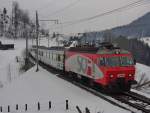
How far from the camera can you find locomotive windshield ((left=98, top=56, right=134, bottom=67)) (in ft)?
80.7

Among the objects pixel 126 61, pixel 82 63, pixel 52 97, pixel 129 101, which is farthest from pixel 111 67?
pixel 52 97

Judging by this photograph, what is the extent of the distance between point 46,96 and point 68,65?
7249 mm

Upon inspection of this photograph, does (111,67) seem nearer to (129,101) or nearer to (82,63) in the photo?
(129,101)

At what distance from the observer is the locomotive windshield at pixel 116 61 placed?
24.6 meters

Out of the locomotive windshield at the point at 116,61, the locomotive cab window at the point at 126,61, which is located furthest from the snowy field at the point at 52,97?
the locomotive cab window at the point at 126,61

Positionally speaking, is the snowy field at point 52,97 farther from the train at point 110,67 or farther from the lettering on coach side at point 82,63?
the lettering on coach side at point 82,63

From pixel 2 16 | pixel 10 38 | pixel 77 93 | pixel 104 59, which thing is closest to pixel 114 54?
pixel 104 59

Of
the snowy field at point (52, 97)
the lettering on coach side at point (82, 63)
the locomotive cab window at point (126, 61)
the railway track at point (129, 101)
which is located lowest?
the snowy field at point (52, 97)

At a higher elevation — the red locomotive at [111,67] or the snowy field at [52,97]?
the red locomotive at [111,67]

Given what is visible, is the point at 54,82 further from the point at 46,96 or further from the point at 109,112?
the point at 109,112

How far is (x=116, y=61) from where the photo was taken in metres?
24.9


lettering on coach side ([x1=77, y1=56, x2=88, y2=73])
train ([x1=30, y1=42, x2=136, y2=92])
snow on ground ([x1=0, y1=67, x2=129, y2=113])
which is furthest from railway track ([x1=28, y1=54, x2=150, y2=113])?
lettering on coach side ([x1=77, y1=56, x2=88, y2=73])

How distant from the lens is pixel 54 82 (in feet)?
112

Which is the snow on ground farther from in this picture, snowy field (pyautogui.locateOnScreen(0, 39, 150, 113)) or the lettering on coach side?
the lettering on coach side
